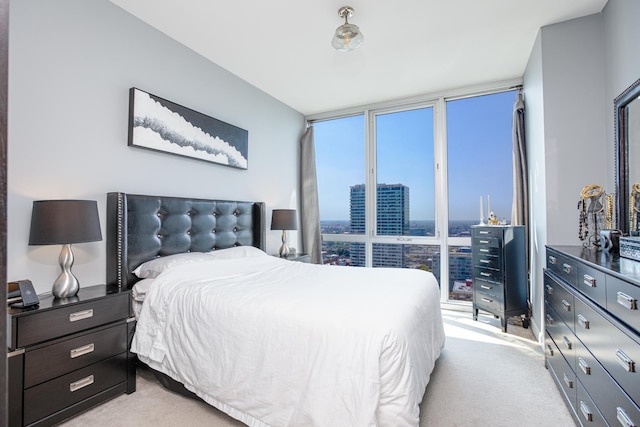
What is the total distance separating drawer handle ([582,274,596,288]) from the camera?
1.52m

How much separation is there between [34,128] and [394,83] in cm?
341

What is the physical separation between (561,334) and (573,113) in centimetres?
173

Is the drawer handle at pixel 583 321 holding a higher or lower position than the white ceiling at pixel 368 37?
lower

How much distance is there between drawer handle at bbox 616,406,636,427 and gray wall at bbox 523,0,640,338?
163 cm

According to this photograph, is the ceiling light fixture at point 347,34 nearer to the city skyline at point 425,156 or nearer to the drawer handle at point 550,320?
the city skyline at point 425,156

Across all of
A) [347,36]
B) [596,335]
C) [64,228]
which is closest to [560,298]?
[596,335]

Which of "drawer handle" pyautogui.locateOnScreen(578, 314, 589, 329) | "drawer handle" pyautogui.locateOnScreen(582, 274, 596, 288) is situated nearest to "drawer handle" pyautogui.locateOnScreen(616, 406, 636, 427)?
"drawer handle" pyautogui.locateOnScreen(578, 314, 589, 329)

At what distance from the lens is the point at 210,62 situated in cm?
321

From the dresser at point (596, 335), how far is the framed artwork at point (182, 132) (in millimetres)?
3017

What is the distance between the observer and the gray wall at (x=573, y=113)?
7.82ft

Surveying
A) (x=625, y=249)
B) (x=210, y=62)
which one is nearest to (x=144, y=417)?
(x=625, y=249)

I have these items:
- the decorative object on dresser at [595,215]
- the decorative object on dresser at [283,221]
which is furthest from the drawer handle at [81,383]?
the decorative object on dresser at [595,215]

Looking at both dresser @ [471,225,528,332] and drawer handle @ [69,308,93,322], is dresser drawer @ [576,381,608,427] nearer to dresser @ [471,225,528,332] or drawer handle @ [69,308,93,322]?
dresser @ [471,225,528,332]

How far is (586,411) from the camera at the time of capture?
153 cm
